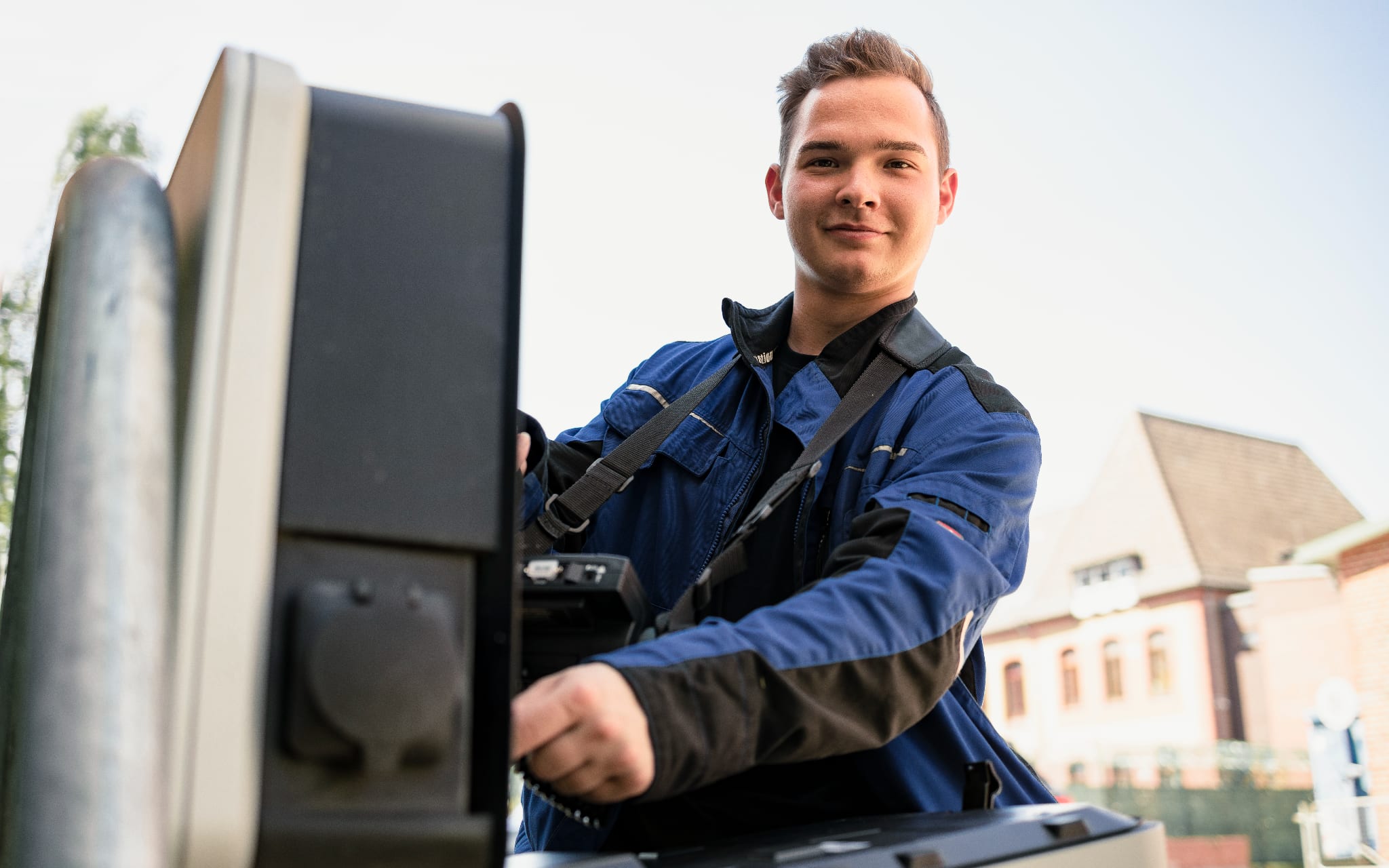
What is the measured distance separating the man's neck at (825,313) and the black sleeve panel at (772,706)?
71 centimetres

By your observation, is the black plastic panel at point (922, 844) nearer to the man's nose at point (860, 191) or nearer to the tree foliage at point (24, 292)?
the man's nose at point (860, 191)

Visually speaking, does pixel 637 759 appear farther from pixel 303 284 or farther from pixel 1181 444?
pixel 1181 444

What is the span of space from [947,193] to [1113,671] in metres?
33.1

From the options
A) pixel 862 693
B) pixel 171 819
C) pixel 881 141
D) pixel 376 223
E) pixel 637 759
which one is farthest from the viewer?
pixel 881 141

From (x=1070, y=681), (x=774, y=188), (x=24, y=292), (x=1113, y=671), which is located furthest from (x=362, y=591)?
(x=1070, y=681)

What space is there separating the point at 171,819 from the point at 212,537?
0.14 metres

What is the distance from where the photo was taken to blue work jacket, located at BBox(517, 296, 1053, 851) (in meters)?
1.03

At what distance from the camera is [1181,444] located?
113ft

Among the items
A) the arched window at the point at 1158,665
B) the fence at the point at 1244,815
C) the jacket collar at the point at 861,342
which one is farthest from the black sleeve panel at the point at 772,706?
the arched window at the point at 1158,665

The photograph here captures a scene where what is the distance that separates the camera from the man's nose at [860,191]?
173cm

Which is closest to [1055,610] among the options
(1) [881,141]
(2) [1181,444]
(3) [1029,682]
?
(3) [1029,682]

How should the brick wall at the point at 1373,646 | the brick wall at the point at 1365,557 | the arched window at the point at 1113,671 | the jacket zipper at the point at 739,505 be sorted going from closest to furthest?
1. the jacket zipper at the point at 739,505
2. the brick wall at the point at 1373,646
3. the brick wall at the point at 1365,557
4. the arched window at the point at 1113,671

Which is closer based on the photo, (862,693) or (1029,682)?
(862,693)

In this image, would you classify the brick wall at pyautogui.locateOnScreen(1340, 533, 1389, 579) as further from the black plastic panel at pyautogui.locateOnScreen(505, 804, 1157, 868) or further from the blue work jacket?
the black plastic panel at pyautogui.locateOnScreen(505, 804, 1157, 868)
